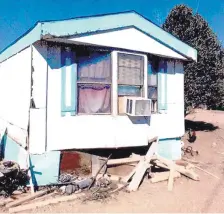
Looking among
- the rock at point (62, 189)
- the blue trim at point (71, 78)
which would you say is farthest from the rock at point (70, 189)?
the blue trim at point (71, 78)

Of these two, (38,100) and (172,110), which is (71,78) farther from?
(172,110)

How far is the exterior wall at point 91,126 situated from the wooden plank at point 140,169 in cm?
34

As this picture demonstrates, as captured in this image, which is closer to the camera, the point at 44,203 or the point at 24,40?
the point at 44,203

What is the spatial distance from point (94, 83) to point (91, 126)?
1.09 metres

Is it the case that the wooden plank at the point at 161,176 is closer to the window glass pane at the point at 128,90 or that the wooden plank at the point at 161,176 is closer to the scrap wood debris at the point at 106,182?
the scrap wood debris at the point at 106,182

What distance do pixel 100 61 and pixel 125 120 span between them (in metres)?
1.68

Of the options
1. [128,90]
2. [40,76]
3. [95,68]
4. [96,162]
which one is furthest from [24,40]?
[96,162]

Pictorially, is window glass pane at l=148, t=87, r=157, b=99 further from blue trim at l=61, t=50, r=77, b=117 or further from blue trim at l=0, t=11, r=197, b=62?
blue trim at l=61, t=50, r=77, b=117

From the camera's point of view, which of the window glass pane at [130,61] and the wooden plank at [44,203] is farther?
the window glass pane at [130,61]

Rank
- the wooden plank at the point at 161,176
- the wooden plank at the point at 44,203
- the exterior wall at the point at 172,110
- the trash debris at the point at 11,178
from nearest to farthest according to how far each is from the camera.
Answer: the wooden plank at the point at 44,203, the trash debris at the point at 11,178, the wooden plank at the point at 161,176, the exterior wall at the point at 172,110

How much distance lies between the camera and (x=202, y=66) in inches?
554

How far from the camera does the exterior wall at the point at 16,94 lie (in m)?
6.98

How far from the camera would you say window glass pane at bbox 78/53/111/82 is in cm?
683

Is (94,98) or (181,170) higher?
(94,98)
